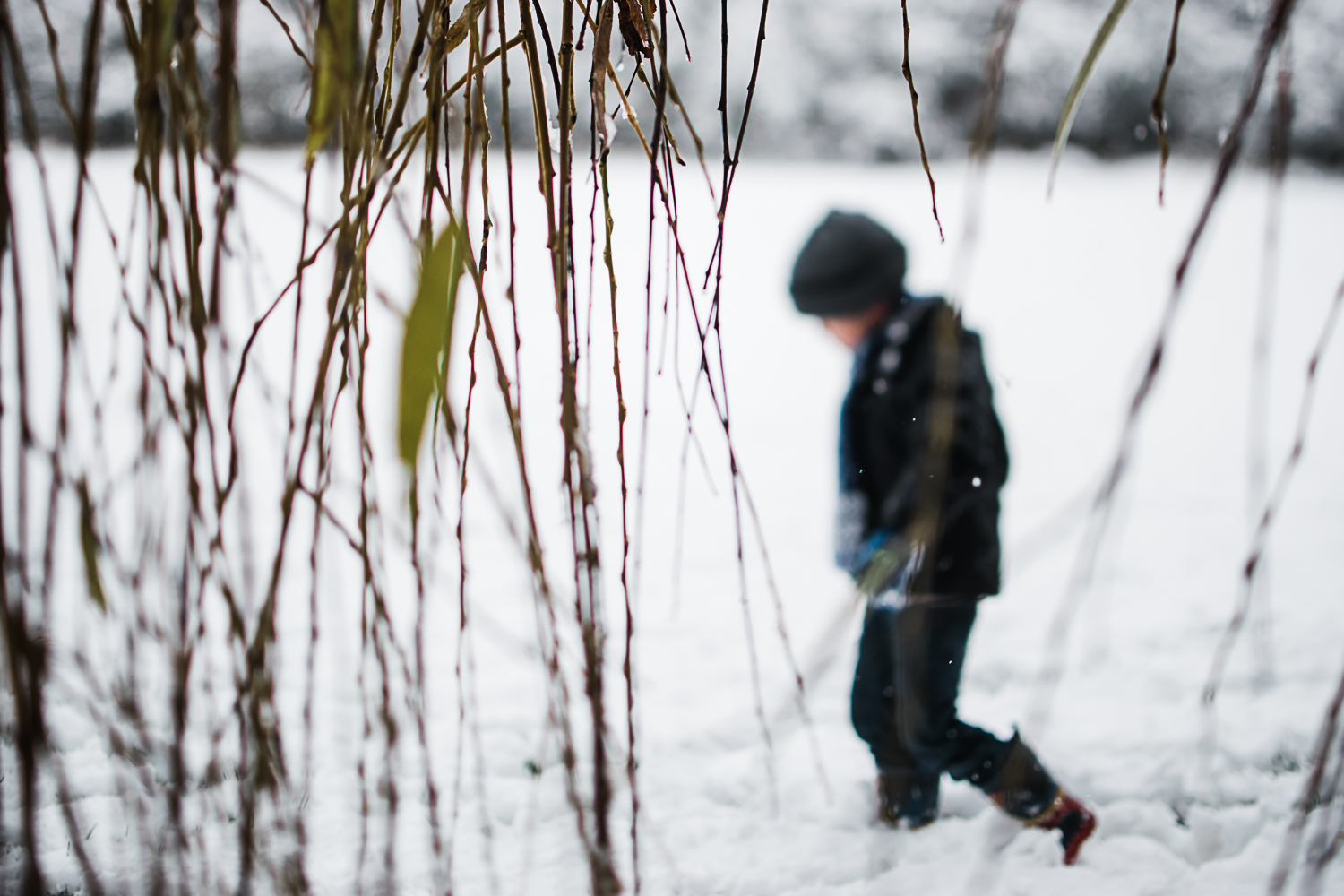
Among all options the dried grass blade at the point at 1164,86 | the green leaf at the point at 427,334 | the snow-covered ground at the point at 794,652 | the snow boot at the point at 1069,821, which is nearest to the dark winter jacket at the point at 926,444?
the snow-covered ground at the point at 794,652

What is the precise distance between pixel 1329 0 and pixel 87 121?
27.2ft

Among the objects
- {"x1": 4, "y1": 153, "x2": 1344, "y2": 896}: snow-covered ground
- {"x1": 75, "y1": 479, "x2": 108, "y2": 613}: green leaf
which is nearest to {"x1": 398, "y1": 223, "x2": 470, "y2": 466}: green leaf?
{"x1": 4, "y1": 153, "x2": 1344, "y2": 896}: snow-covered ground

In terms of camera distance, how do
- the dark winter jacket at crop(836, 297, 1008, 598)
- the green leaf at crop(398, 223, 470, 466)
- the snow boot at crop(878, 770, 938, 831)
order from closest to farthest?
the green leaf at crop(398, 223, 470, 466)
the dark winter jacket at crop(836, 297, 1008, 598)
the snow boot at crop(878, 770, 938, 831)

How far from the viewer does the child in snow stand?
104 cm

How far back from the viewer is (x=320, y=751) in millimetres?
1413

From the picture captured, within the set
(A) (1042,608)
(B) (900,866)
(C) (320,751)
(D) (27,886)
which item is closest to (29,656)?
(D) (27,886)

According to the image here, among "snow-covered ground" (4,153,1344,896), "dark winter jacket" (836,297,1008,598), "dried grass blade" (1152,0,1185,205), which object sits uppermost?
"dried grass blade" (1152,0,1185,205)

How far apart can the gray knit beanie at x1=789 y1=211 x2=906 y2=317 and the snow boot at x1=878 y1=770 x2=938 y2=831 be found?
27.7 inches

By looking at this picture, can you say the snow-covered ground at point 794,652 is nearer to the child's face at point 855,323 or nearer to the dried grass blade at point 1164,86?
the dried grass blade at point 1164,86

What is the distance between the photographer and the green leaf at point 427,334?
0.23 meters

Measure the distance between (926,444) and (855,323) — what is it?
0.77 feet

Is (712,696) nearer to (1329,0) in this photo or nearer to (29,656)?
(29,656)

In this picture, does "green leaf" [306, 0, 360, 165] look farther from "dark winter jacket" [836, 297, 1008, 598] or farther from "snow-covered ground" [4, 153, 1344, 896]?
"dark winter jacket" [836, 297, 1008, 598]

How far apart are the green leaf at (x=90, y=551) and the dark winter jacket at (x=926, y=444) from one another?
2.76 feet
